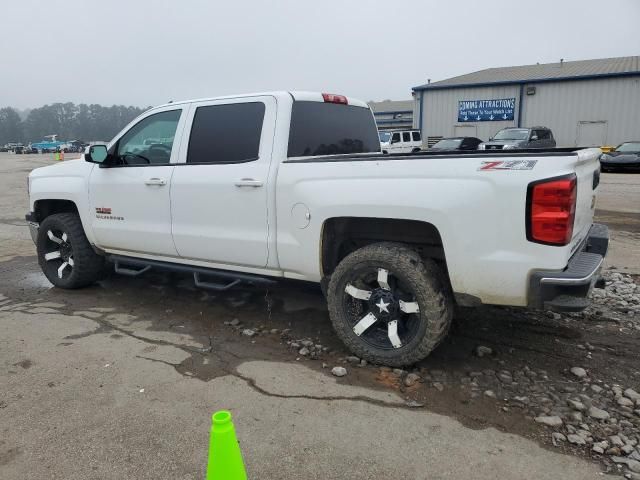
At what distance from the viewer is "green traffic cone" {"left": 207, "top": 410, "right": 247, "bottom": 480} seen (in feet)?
6.32

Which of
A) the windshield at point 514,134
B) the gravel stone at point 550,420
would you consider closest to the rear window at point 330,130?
the gravel stone at point 550,420

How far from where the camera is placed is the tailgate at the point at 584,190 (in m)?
3.30

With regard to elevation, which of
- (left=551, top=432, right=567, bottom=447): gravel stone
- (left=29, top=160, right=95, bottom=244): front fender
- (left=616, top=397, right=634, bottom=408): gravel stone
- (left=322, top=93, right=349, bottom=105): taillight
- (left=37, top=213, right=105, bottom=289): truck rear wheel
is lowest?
(left=551, top=432, right=567, bottom=447): gravel stone

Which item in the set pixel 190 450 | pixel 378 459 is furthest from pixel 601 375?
pixel 190 450

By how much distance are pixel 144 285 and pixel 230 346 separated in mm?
2264

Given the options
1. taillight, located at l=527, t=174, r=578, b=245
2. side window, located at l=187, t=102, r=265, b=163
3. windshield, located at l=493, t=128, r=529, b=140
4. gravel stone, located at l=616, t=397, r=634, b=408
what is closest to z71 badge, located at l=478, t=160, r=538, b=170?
taillight, located at l=527, t=174, r=578, b=245

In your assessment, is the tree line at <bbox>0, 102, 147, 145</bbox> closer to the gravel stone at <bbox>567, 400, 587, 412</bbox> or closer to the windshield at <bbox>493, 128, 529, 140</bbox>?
the windshield at <bbox>493, 128, 529, 140</bbox>

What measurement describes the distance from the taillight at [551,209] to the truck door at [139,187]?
10.3ft

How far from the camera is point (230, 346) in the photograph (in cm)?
423

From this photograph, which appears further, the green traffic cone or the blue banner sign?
the blue banner sign

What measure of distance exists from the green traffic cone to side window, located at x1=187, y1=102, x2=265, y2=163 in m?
2.66

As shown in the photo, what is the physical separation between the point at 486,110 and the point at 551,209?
103 feet

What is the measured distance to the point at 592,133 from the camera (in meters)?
29.2

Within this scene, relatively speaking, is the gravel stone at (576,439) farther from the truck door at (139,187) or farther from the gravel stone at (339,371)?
the truck door at (139,187)
